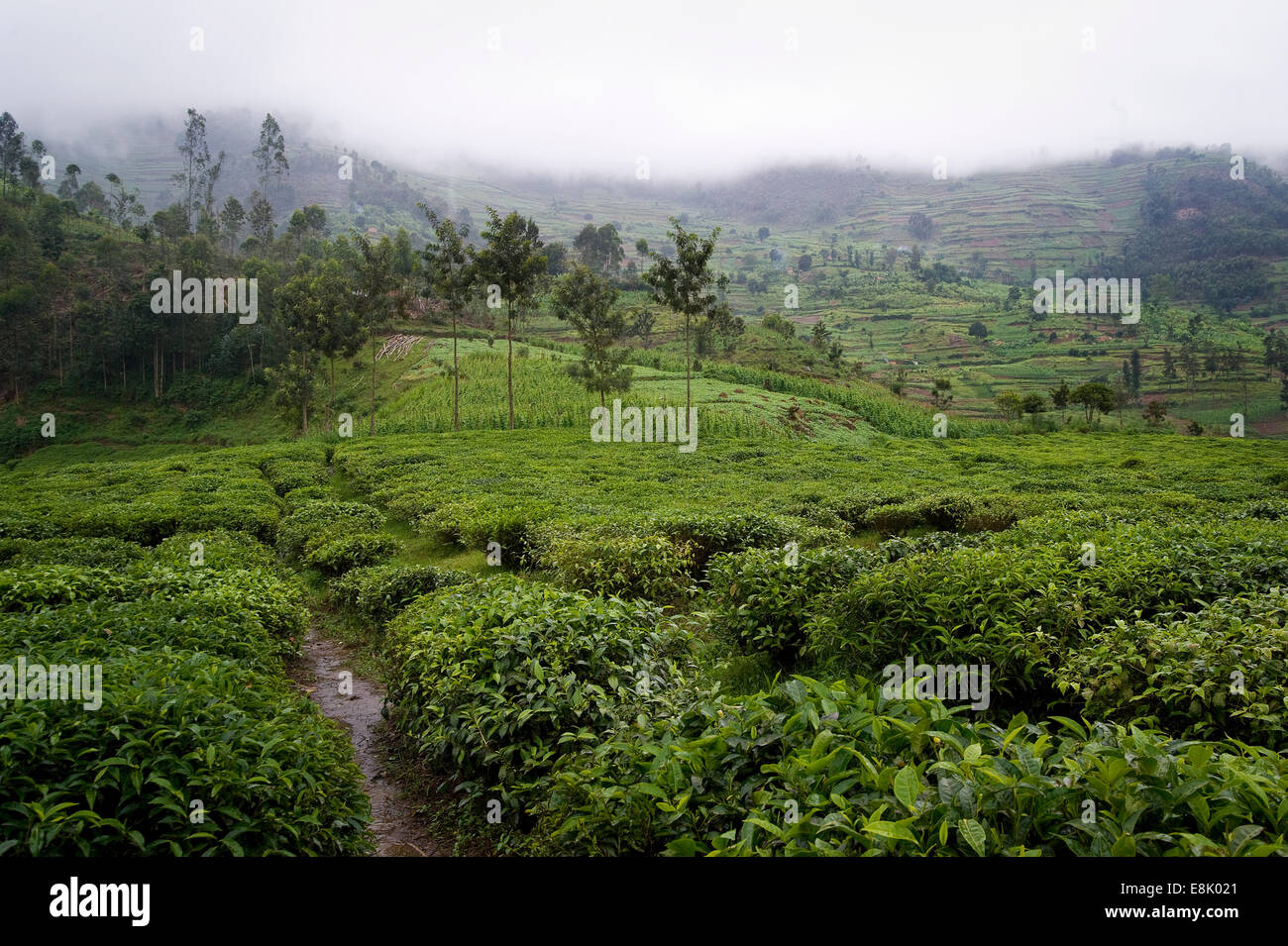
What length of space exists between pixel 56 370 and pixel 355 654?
7353 centimetres

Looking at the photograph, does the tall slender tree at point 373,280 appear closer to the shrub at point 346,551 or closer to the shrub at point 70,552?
the shrub at point 346,551

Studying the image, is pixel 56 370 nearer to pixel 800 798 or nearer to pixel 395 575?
pixel 395 575

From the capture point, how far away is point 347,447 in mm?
32812

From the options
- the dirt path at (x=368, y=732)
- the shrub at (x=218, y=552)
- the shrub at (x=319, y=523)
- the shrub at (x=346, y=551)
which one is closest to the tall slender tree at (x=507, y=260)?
the shrub at (x=319, y=523)

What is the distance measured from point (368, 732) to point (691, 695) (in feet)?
13.7

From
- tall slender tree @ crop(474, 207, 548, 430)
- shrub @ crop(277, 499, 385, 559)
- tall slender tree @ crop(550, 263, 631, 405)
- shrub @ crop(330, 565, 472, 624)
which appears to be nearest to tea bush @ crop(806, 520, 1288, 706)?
shrub @ crop(330, 565, 472, 624)

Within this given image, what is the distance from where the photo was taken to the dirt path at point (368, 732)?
531cm

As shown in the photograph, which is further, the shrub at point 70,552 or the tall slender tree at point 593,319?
the tall slender tree at point 593,319

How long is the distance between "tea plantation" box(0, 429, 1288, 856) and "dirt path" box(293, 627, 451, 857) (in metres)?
0.27

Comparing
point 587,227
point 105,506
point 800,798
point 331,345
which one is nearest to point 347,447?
point 331,345

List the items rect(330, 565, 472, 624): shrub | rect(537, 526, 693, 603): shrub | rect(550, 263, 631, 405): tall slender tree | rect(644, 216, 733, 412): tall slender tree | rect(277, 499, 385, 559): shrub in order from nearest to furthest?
rect(537, 526, 693, 603): shrub → rect(330, 565, 472, 624): shrub → rect(277, 499, 385, 559): shrub → rect(644, 216, 733, 412): tall slender tree → rect(550, 263, 631, 405): tall slender tree

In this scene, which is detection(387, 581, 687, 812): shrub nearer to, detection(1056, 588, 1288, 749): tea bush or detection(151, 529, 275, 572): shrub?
detection(1056, 588, 1288, 749): tea bush

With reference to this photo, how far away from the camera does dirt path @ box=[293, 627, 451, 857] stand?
531cm

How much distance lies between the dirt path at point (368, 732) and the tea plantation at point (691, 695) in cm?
27
